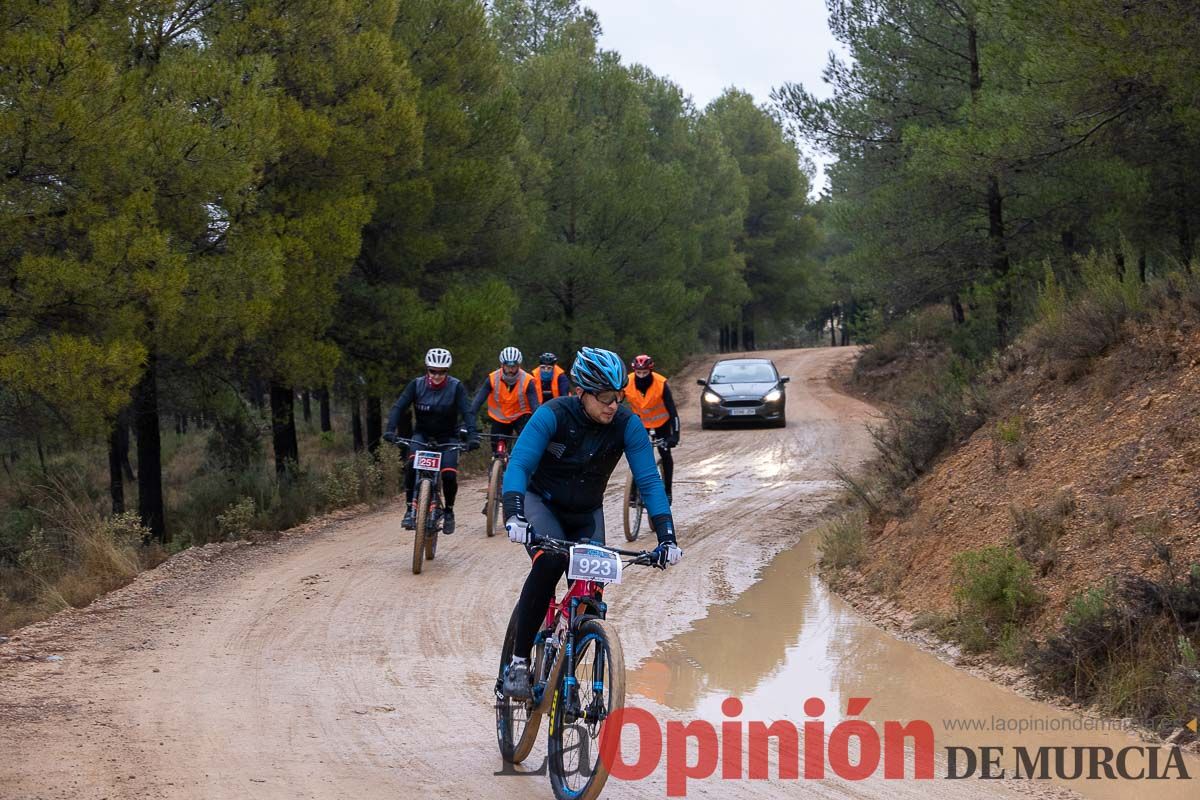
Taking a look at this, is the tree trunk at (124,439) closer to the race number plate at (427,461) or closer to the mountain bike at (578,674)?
the race number plate at (427,461)

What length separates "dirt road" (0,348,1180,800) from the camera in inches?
220

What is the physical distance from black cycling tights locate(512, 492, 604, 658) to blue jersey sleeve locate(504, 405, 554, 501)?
0.70 feet

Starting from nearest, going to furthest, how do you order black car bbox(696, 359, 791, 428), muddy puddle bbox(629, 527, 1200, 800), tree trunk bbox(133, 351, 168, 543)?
muddy puddle bbox(629, 527, 1200, 800), tree trunk bbox(133, 351, 168, 543), black car bbox(696, 359, 791, 428)

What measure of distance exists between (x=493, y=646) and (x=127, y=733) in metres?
3.00

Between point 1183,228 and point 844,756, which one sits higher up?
point 1183,228

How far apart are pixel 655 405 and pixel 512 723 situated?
7710 millimetres

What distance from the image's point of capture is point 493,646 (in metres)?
8.70

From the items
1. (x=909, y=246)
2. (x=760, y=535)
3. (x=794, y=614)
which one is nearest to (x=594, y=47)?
(x=909, y=246)

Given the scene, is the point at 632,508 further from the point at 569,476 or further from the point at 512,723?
the point at 569,476

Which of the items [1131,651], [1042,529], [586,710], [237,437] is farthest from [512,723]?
[237,437]

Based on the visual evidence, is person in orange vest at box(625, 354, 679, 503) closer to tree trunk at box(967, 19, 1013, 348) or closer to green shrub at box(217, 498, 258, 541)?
green shrub at box(217, 498, 258, 541)

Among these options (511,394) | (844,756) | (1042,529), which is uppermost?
(511,394)

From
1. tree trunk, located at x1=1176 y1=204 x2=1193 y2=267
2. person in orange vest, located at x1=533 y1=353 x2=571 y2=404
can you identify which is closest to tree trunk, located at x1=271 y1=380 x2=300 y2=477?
person in orange vest, located at x1=533 y1=353 x2=571 y2=404

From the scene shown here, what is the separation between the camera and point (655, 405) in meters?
13.4
